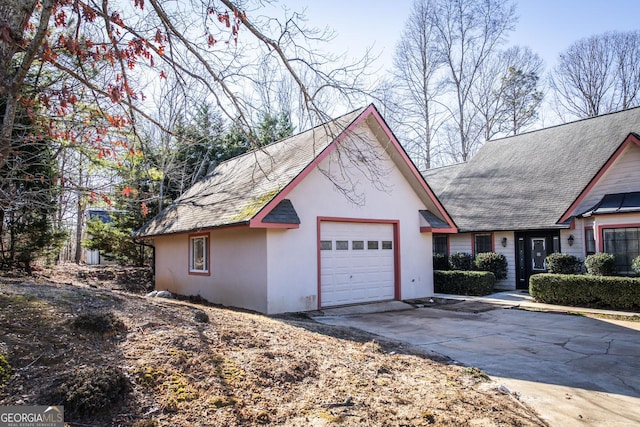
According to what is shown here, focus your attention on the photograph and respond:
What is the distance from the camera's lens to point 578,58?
34125 millimetres

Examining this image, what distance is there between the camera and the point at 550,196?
1636 cm

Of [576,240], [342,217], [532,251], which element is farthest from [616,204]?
[342,217]

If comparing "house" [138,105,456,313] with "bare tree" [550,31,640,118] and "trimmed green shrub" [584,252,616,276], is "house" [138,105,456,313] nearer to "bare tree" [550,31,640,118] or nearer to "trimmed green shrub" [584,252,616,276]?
"trimmed green shrub" [584,252,616,276]

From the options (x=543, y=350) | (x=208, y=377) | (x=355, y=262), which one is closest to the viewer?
(x=208, y=377)

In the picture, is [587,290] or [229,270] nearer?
[229,270]

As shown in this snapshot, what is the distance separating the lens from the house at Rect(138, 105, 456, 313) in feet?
34.8

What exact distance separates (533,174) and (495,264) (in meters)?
4.59

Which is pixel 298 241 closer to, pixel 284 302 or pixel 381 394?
pixel 284 302

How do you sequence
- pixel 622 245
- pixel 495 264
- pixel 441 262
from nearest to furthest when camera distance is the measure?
pixel 622 245
pixel 495 264
pixel 441 262

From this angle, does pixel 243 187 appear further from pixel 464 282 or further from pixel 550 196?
pixel 550 196

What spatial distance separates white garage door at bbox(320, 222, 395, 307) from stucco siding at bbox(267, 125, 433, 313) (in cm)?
36

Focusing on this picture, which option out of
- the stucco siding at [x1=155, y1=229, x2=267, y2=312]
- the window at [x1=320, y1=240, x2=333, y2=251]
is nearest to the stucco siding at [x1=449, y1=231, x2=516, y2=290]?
the window at [x1=320, y1=240, x2=333, y2=251]

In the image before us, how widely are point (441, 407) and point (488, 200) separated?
15.9 m

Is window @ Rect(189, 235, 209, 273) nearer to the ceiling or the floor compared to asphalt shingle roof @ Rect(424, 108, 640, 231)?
nearer to the floor
